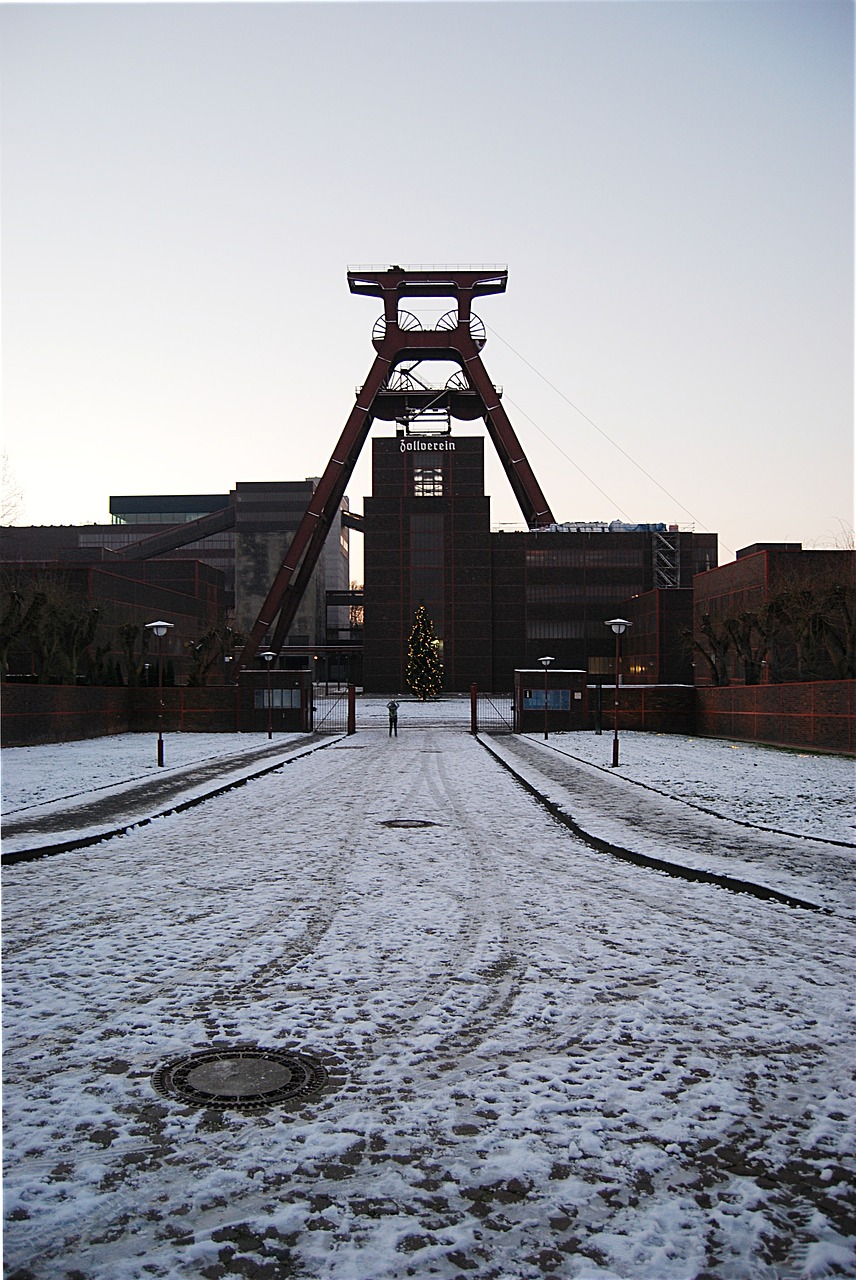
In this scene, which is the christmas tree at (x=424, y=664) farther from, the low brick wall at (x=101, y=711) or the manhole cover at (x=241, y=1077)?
the manhole cover at (x=241, y=1077)

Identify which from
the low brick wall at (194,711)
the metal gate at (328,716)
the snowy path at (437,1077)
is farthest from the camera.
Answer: the metal gate at (328,716)

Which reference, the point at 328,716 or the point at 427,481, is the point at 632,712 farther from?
the point at 427,481

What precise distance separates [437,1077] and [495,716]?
54.0 meters

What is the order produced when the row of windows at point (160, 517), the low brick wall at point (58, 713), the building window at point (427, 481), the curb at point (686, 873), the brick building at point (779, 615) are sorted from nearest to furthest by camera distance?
the curb at point (686, 873) → the low brick wall at point (58, 713) → the brick building at point (779, 615) → the building window at point (427, 481) → the row of windows at point (160, 517)

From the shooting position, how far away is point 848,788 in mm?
19312

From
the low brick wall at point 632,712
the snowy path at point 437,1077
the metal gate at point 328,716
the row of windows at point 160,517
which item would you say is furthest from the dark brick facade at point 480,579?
the snowy path at point 437,1077

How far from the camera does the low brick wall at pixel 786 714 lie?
28297 millimetres

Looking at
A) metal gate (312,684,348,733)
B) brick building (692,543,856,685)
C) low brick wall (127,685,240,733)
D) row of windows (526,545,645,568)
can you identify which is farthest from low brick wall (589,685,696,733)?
row of windows (526,545,645,568)

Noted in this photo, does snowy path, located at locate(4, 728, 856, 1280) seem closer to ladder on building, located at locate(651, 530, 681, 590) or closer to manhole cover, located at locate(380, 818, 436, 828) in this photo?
manhole cover, located at locate(380, 818, 436, 828)

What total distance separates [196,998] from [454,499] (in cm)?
8812

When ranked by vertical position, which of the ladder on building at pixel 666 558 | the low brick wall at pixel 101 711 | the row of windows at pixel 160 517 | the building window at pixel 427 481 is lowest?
the low brick wall at pixel 101 711

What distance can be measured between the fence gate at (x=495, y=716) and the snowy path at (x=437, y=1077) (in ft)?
115

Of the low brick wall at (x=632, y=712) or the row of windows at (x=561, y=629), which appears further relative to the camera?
the row of windows at (x=561, y=629)

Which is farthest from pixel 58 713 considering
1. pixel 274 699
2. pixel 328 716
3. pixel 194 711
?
pixel 328 716
